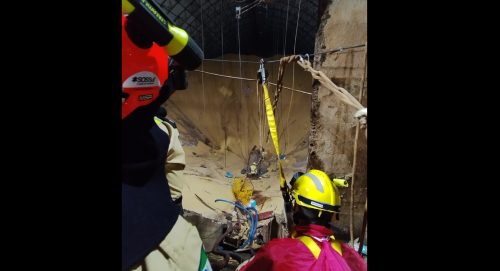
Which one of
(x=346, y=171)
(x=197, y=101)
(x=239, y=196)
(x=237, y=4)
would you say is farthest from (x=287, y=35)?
(x=346, y=171)

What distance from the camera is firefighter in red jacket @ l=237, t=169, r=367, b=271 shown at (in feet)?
4.81

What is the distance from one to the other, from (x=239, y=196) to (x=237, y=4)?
19.2 ft

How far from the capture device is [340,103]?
321 centimetres

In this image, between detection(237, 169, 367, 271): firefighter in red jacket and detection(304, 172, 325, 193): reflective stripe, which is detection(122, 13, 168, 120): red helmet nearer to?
detection(237, 169, 367, 271): firefighter in red jacket

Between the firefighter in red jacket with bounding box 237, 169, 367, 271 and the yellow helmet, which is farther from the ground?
the yellow helmet

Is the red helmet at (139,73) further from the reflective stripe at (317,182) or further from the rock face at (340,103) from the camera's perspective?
the rock face at (340,103)

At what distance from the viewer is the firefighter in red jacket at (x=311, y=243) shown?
4.81ft

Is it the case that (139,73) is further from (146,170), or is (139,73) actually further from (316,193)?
(316,193)

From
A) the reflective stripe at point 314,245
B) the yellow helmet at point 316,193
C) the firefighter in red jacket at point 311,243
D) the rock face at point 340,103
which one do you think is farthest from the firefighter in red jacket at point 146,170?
the rock face at point 340,103

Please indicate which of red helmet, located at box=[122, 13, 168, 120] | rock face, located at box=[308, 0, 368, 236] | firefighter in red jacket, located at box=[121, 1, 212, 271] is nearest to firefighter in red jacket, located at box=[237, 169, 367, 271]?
firefighter in red jacket, located at box=[121, 1, 212, 271]

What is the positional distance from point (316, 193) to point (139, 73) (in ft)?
4.51

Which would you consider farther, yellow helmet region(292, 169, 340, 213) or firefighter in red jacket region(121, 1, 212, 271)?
yellow helmet region(292, 169, 340, 213)
